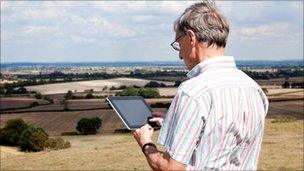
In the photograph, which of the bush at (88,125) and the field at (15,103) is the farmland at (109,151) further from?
the field at (15,103)

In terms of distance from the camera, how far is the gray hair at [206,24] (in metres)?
3.51

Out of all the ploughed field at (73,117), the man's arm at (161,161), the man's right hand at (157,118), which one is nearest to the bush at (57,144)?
the ploughed field at (73,117)

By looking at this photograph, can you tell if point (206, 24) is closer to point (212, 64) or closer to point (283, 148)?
point (212, 64)

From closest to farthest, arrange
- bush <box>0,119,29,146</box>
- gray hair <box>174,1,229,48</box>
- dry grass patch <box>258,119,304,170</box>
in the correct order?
gray hair <box>174,1,229,48</box>
dry grass patch <box>258,119,304,170</box>
bush <box>0,119,29,146</box>

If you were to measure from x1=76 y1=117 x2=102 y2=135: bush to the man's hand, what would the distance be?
66.9m

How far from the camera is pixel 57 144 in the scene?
4769 cm

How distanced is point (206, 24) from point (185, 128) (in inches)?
28.7

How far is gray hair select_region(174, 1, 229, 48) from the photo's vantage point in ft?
11.5

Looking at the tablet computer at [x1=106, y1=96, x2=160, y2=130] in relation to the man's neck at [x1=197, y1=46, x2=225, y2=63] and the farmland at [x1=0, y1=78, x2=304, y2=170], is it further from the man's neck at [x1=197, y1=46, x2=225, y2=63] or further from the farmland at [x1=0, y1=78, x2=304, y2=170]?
the man's neck at [x1=197, y1=46, x2=225, y2=63]

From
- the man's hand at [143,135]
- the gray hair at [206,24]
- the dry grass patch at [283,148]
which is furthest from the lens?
the dry grass patch at [283,148]

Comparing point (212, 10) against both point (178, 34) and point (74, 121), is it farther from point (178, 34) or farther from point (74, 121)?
point (74, 121)

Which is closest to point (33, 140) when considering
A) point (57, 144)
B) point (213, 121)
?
point (57, 144)

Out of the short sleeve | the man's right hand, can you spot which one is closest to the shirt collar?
the short sleeve

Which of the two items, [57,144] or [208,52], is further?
[57,144]
